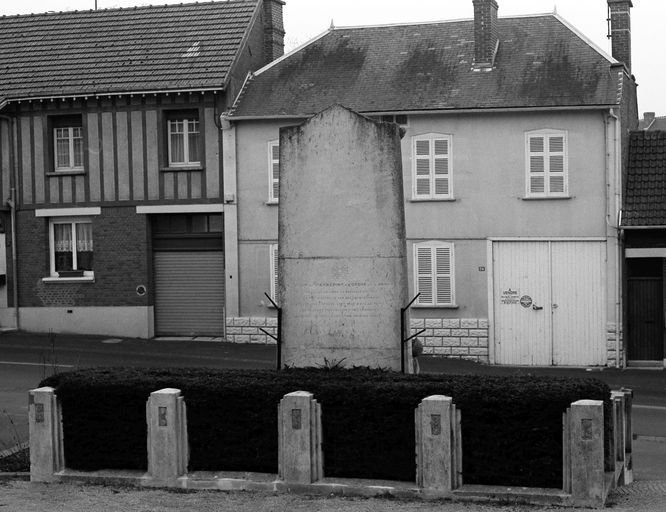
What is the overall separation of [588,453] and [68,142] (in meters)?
22.2

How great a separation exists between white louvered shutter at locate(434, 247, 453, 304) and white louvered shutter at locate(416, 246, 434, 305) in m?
0.17

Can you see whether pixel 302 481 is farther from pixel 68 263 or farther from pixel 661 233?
pixel 68 263

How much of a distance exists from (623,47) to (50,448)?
21.1m

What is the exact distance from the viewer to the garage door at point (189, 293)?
29.7 metres

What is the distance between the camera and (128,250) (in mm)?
29594

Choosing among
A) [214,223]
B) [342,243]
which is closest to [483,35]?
[214,223]

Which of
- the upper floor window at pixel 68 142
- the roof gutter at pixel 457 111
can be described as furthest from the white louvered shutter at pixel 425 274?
the upper floor window at pixel 68 142

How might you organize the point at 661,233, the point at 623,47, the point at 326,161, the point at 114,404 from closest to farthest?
the point at 114,404, the point at 326,161, the point at 661,233, the point at 623,47

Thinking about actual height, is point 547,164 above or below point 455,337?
above

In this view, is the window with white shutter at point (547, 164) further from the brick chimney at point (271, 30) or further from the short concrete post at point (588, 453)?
the short concrete post at point (588, 453)

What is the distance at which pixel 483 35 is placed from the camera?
1143 inches

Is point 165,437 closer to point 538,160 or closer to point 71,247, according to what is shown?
point 538,160

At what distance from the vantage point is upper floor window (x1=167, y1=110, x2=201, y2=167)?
29.5m

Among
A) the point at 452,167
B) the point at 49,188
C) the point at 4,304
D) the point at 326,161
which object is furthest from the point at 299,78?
the point at 326,161
